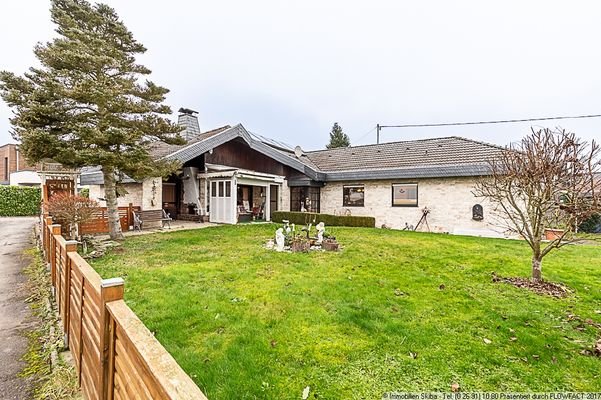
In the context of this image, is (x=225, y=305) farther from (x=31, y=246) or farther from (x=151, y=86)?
(x=31, y=246)

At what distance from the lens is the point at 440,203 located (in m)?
14.1

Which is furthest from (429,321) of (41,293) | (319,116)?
(319,116)

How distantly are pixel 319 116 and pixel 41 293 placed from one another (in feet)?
98.1

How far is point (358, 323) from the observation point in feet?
12.8

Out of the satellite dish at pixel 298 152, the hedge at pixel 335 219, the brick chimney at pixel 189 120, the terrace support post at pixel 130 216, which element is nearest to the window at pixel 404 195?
the hedge at pixel 335 219

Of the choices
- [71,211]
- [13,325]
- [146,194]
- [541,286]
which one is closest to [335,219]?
[146,194]

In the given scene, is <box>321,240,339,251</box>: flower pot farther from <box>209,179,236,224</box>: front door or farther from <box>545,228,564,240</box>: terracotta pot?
<box>209,179,236,224</box>: front door

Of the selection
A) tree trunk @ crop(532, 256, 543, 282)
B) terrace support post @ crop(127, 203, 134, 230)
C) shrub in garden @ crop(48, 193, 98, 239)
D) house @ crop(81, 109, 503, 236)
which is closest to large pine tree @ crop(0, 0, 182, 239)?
shrub in garden @ crop(48, 193, 98, 239)

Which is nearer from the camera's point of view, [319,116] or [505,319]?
[505,319]

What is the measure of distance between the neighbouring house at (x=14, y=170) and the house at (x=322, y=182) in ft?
59.7

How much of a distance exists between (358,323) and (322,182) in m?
14.2

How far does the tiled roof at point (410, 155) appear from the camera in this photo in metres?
13.7

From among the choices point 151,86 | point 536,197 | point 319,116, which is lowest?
point 536,197

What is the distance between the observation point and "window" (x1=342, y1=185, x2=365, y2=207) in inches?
652
